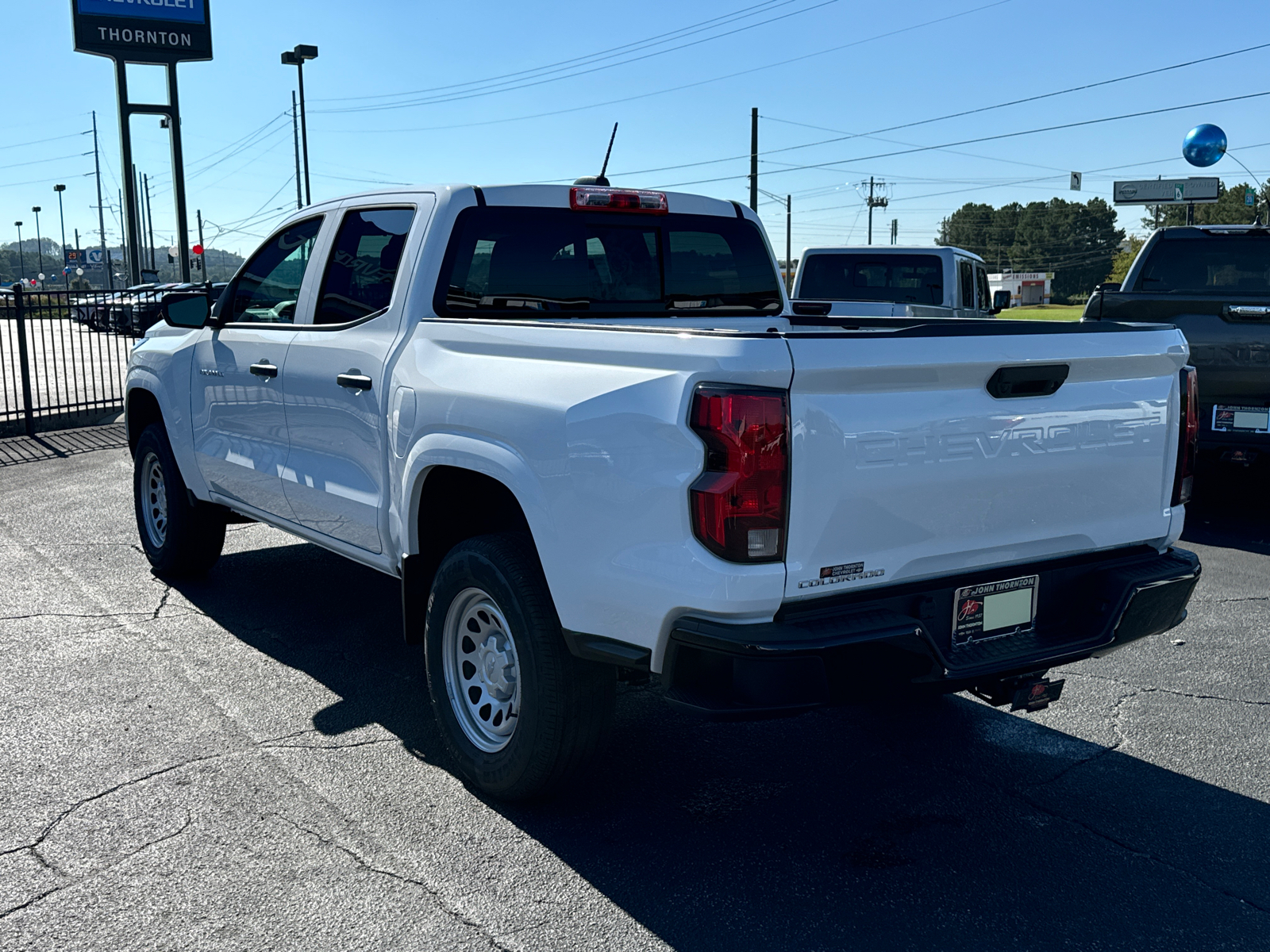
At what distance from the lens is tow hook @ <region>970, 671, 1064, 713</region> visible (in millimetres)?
3520

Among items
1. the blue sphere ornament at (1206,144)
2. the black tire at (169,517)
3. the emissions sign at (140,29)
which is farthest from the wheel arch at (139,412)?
the emissions sign at (140,29)

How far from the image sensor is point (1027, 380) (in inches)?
130

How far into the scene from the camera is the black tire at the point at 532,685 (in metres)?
3.53

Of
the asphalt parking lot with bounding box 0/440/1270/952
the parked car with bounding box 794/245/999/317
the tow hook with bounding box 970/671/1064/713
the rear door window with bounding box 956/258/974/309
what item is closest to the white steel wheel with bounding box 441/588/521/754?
the asphalt parking lot with bounding box 0/440/1270/952

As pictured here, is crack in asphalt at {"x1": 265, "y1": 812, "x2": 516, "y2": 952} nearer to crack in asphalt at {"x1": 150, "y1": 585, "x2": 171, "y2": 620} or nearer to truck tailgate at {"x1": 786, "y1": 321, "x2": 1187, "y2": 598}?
truck tailgate at {"x1": 786, "y1": 321, "x2": 1187, "y2": 598}

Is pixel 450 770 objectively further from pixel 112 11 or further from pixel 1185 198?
pixel 112 11

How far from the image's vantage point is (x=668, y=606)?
3059 mm

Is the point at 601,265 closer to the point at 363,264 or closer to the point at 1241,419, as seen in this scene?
the point at 363,264

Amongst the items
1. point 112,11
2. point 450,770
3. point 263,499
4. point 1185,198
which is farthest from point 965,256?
point 112,11

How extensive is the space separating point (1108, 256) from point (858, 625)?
164766mm

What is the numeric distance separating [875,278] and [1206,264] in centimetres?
363

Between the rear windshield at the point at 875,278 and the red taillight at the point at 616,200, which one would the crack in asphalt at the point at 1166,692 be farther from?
the rear windshield at the point at 875,278

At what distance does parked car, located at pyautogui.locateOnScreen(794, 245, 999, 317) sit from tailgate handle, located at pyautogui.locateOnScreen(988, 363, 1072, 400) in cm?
858

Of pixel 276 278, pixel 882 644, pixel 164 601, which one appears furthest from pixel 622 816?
pixel 164 601
